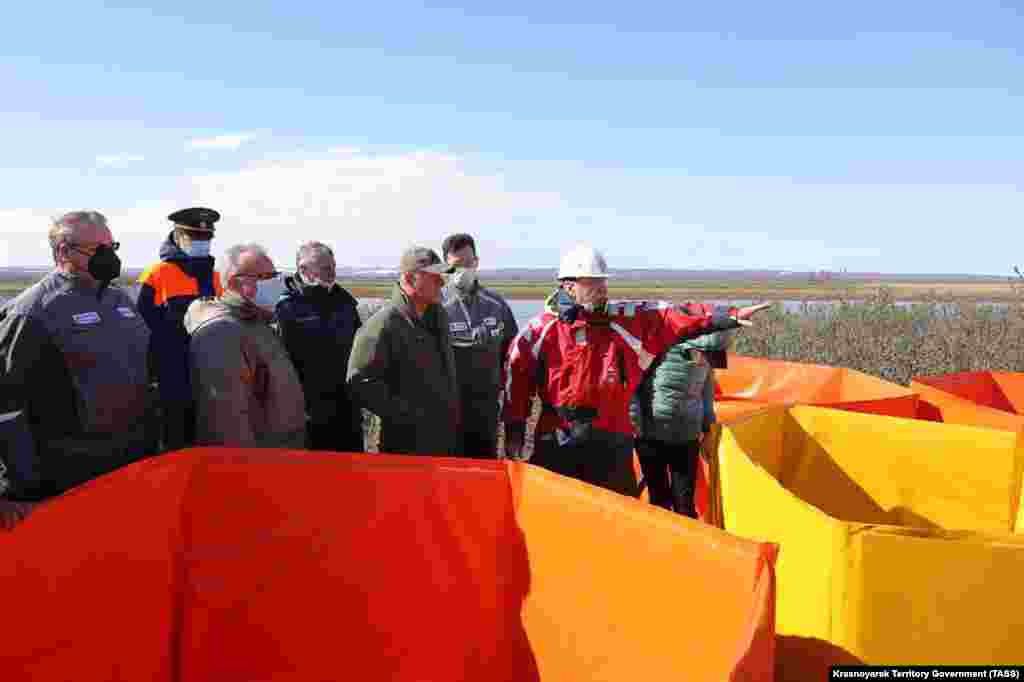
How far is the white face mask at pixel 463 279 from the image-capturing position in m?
5.71

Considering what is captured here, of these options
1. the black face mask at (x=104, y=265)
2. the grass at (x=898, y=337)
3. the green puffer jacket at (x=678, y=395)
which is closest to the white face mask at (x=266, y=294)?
the black face mask at (x=104, y=265)

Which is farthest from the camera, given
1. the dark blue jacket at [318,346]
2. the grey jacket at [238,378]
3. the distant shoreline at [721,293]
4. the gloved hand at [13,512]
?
the distant shoreline at [721,293]

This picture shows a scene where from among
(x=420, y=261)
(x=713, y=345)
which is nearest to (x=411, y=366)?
(x=420, y=261)

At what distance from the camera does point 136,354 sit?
3373 millimetres

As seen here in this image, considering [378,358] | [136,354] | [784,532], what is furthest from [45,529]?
[784,532]

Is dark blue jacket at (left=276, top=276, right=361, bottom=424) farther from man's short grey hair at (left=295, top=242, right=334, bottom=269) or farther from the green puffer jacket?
the green puffer jacket

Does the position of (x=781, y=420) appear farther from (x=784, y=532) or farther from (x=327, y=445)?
(x=327, y=445)

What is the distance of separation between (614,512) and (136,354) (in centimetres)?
215

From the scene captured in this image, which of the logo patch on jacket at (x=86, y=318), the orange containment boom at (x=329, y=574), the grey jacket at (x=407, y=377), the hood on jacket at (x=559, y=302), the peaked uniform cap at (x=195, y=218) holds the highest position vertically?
the peaked uniform cap at (x=195, y=218)

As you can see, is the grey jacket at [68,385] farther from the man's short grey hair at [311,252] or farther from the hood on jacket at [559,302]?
the hood on jacket at [559,302]

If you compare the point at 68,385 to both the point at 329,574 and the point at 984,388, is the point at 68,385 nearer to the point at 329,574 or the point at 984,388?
the point at 329,574

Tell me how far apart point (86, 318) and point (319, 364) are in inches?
64.0

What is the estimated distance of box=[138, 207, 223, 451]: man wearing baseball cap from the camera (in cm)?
361

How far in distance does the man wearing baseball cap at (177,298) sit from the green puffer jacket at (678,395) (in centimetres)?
291
